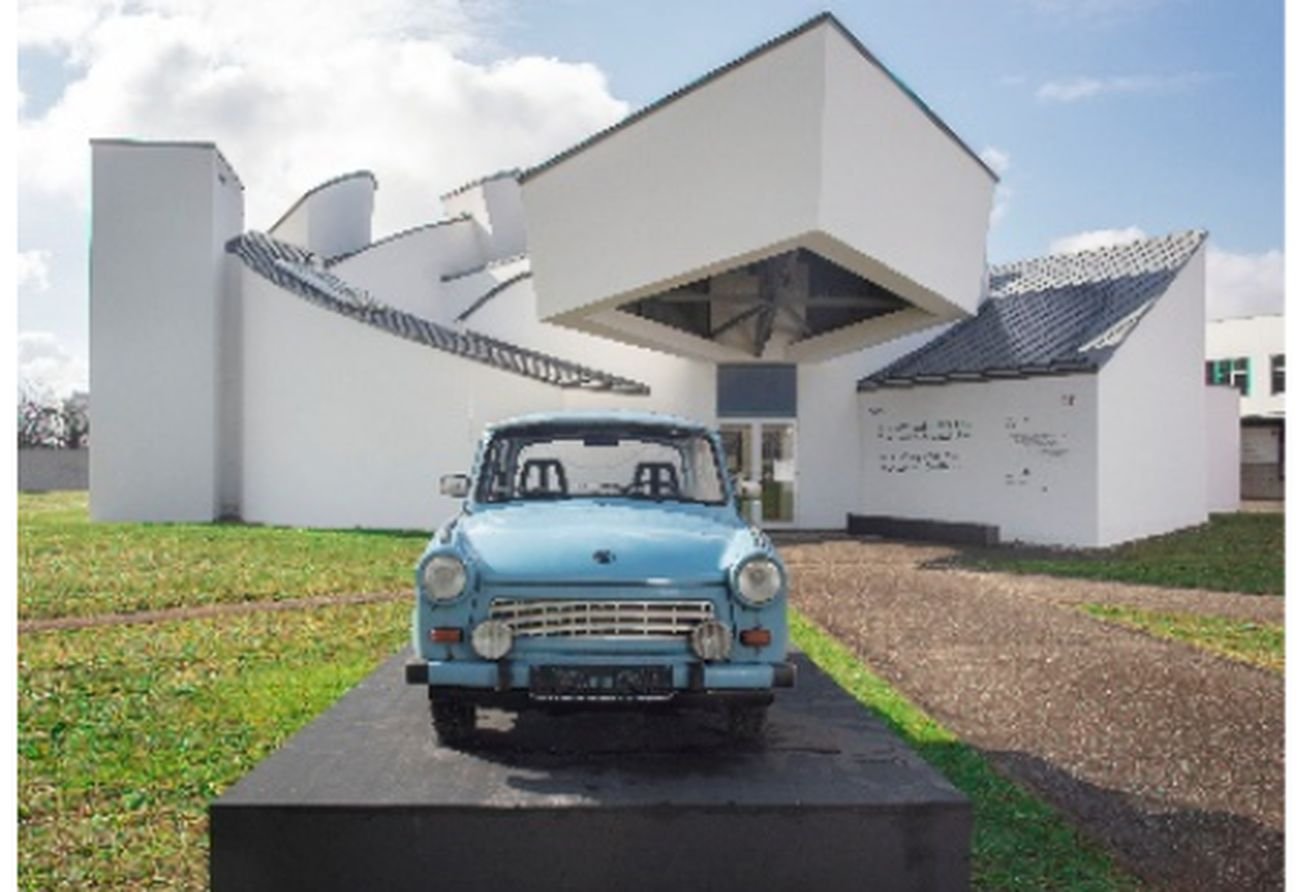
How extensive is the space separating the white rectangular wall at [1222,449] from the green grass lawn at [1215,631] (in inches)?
773

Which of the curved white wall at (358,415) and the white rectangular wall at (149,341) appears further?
the white rectangular wall at (149,341)

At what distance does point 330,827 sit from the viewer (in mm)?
3756

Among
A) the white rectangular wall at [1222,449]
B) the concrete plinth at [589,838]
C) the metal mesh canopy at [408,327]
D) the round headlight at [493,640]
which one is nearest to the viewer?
the concrete plinth at [589,838]

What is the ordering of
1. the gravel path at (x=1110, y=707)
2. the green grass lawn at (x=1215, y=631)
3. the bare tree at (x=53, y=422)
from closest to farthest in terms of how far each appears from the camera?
the gravel path at (x=1110, y=707) → the green grass lawn at (x=1215, y=631) → the bare tree at (x=53, y=422)

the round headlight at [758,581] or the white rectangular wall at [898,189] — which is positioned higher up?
the white rectangular wall at [898,189]

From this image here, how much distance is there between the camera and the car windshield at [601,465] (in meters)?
5.73

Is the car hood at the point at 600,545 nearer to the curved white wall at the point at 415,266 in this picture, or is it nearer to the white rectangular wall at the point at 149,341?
the white rectangular wall at the point at 149,341

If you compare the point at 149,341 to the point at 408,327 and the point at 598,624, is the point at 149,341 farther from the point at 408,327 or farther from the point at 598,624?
the point at 598,624

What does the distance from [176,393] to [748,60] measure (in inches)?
667

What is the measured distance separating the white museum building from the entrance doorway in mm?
55

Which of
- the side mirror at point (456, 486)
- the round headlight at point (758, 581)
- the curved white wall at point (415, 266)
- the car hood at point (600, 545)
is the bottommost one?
the round headlight at point (758, 581)

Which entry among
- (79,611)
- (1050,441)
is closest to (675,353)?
(1050,441)

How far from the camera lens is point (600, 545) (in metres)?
4.67

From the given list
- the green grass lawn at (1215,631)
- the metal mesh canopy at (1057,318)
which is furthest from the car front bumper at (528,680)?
the metal mesh canopy at (1057,318)
